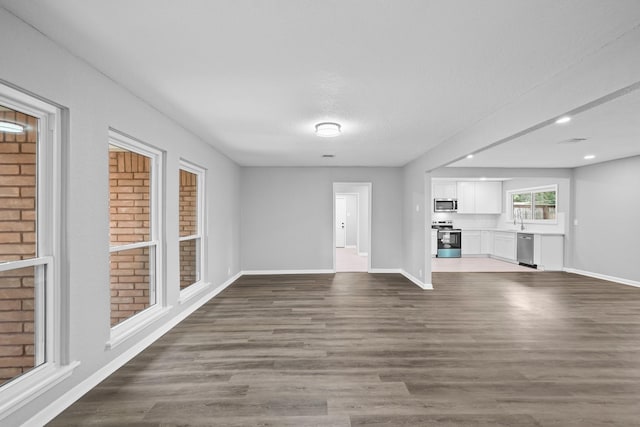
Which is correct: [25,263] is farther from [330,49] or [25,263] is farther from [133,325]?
[330,49]

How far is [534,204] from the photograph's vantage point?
27.8ft

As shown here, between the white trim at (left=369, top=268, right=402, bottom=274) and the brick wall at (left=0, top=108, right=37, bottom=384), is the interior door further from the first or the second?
the brick wall at (left=0, top=108, right=37, bottom=384)

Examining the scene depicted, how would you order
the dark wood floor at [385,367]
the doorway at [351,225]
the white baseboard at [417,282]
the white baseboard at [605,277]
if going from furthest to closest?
the doorway at [351,225] → the white baseboard at [605,277] → the white baseboard at [417,282] → the dark wood floor at [385,367]

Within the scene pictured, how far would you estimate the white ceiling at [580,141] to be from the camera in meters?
3.21

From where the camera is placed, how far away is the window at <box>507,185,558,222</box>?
791cm

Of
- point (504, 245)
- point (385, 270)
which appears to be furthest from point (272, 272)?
point (504, 245)

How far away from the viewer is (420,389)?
2396 millimetres

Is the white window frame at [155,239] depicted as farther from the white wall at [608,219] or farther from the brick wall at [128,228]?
the white wall at [608,219]

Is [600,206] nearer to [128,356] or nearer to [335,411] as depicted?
[335,411]

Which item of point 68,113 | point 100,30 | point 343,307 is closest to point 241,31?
point 100,30

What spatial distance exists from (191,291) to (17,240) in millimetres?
2621

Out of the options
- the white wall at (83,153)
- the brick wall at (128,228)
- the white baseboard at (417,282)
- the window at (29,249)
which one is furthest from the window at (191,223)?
the white baseboard at (417,282)

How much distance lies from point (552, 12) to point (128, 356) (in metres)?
4.03

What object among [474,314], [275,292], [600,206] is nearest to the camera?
[474,314]
